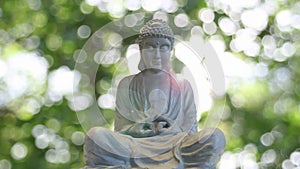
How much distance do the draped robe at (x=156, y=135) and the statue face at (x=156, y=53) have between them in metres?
0.05

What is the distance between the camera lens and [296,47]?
10484mm

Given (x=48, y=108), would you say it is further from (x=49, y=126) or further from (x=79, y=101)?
(x=79, y=101)

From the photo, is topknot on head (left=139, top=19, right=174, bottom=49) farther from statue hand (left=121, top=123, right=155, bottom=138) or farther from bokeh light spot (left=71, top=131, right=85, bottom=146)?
bokeh light spot (left=71, top=131, right=85, bottom=146)

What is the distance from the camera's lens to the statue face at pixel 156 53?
18.7 ft

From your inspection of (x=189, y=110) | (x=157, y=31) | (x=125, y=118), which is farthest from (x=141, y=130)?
(x=157, y=31)

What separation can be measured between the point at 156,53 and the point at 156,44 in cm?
7

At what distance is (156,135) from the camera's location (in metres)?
5.41

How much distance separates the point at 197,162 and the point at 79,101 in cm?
91

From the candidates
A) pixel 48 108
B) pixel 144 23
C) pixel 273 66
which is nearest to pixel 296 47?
pixel 273 66

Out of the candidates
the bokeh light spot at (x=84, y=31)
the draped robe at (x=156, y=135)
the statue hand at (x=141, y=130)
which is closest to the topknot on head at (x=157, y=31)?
the draped robe at (x=156, y=135)

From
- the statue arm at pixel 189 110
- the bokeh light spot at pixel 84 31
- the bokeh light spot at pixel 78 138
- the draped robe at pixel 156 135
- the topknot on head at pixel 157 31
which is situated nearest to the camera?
the draped robe at pixel 156 135

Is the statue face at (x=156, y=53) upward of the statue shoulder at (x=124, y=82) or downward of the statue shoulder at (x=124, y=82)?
upward

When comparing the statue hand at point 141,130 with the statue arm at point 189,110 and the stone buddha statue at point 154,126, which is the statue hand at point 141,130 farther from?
the statue arm at point 189,110

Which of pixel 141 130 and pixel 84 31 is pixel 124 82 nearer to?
pixel 141 130
